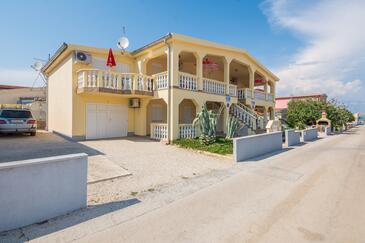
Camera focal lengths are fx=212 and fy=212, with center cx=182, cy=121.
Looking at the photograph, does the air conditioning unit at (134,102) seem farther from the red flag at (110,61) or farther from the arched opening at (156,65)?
the red flag at (110,61)

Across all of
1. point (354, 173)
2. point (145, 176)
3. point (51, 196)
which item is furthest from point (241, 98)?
point (51, 196)

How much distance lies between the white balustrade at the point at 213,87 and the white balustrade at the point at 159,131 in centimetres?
388

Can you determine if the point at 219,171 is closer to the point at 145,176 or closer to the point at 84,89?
the point at 145,176

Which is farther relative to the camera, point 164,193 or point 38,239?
point 164,193

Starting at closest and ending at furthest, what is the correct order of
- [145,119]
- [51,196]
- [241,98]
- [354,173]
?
[51,196] → [354,173] → [145,119] → [241,98]

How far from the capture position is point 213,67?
1758cm

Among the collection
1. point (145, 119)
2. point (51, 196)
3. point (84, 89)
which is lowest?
point (51, 196)

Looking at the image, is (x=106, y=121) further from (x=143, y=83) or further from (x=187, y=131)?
(x=187, y=131)

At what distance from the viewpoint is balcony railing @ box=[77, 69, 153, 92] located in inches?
464

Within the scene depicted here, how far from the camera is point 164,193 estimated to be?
500cm

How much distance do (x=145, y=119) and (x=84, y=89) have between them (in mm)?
4375

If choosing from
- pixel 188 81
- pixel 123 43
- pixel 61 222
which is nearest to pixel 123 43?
pixel 123 43

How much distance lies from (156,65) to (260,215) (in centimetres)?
1398

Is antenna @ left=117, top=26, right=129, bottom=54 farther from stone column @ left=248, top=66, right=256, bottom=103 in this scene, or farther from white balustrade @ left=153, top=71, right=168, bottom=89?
stone column @ left=248, top=66, right=256, bottom=103
